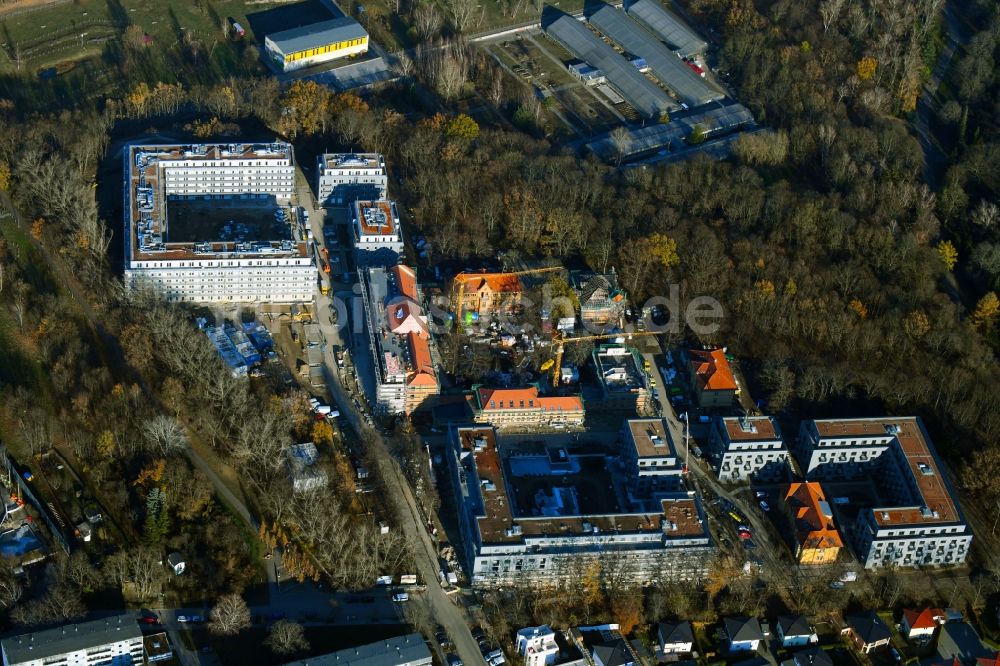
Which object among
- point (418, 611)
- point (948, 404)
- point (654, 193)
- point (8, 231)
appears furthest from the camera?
point (654, 193)

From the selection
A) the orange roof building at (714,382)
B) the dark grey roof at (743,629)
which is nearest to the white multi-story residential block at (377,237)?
the orange roof building at (714,382)

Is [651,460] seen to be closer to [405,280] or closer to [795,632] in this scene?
[795,632]

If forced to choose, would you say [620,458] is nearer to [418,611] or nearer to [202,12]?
[418,611]

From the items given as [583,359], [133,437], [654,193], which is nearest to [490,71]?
[654,193]

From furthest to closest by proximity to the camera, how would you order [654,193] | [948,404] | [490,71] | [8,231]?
[490,71], [654,193], [8,231], [948,404]

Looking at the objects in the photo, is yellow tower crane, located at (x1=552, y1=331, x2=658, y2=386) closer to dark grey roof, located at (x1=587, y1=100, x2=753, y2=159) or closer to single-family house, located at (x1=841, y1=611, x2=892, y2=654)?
dark grey roof, located at (x1=587, y1=100, x2=753, y2=159)

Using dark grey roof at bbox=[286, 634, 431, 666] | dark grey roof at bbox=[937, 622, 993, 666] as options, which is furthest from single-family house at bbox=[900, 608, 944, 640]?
dark grey roof at bbox=[286, 634, 431, 666]
